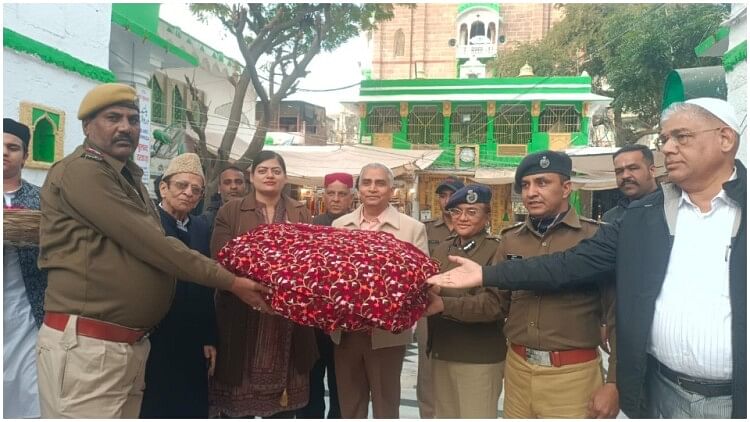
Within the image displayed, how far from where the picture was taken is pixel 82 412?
2154 mm

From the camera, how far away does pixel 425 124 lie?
773 inches

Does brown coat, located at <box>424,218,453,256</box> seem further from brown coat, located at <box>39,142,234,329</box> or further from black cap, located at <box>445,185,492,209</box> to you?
brown coat, located at <box>39,142,234,329</box>

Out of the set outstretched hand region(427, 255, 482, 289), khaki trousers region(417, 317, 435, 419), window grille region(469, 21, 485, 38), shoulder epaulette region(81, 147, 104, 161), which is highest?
window grille region(469, 21, 485, 38)

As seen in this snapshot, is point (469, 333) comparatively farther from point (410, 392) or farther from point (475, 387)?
point (410, 392)

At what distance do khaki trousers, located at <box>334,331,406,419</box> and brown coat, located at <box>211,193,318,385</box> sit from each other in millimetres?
200

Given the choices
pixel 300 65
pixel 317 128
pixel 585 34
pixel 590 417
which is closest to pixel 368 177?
pixel 590 417

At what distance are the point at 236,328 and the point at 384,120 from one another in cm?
1747

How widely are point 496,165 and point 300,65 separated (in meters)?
10.6

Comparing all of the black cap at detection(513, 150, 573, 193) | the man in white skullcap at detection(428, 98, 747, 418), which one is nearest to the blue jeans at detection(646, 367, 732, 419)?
the man in white skullcap at detection(428, 98, 747, 418)

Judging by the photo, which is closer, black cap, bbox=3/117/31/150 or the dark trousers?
black cap, bbox=3/117/31/150

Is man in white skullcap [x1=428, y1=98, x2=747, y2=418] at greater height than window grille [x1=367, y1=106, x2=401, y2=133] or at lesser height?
lesser

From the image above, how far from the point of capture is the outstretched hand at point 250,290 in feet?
7.91

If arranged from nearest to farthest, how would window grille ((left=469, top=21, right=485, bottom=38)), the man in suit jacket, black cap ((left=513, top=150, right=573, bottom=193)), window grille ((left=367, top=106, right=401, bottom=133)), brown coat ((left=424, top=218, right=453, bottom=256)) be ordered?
black cap ((left=513, top=150, right=573, bottom=193)) < the man in suit jacket < brown coat ((left=424, top=218, right=453, bottom=256)) < window grille ((left=367, top=106, right=401, bottom=133)) < window grille ((left=469, top=21, right=485, bottom=38))

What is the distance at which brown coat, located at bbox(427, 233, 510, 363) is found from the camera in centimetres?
271
